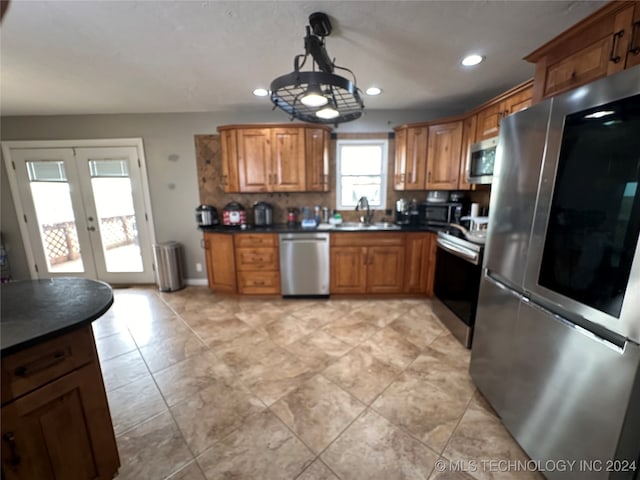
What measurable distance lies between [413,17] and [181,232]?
385cm

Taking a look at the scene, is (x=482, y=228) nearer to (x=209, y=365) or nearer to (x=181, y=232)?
(x=209, y=365)

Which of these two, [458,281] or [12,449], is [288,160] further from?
[12,449]

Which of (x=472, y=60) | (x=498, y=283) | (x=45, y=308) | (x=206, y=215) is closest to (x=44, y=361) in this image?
(x=45, y=308)

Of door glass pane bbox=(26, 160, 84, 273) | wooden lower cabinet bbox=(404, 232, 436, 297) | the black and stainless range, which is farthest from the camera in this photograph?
door glass pane bbox=(26, 160, 84, 273)

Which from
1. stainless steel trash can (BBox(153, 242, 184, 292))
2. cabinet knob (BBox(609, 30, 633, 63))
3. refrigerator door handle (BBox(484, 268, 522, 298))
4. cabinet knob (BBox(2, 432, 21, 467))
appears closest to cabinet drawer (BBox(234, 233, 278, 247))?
stainless steel trash can (BBox(153, 242, 184, 292))

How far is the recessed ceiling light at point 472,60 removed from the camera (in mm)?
2138

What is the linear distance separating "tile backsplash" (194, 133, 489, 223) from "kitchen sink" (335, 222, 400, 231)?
0.45ft


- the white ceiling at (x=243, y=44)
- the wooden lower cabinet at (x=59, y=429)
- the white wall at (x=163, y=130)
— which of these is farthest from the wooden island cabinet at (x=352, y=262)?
the wooden lower cabinet at (x=59, y=429)

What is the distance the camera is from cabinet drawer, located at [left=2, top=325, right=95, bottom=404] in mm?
913

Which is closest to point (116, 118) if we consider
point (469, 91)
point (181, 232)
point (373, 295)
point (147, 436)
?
point (181, 232)

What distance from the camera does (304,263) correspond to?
11.3ft

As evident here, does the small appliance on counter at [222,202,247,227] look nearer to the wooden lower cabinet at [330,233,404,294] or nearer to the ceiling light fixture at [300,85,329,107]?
the wooden lower cabinet at [330,233,404,294]

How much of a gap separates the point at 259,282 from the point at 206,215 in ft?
4.04

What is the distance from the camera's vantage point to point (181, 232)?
4.04 m
